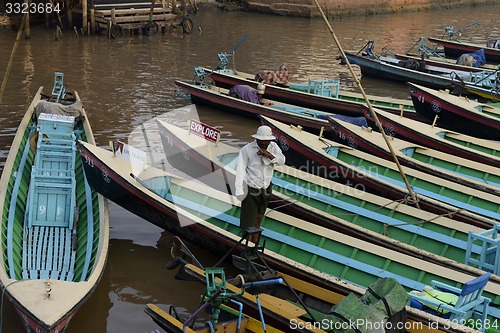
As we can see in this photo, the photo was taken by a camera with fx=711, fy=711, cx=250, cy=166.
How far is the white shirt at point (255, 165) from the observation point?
8359 millimetres

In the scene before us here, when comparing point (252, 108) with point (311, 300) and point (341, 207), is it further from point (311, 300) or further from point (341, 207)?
point (311, 300)

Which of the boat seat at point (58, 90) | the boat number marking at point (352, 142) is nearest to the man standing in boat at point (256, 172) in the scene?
the boat number marking at point (352, 142)

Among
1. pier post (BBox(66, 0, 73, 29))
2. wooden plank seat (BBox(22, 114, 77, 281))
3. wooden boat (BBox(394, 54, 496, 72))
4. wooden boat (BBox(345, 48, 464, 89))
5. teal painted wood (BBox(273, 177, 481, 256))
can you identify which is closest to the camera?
wooden plank seat (BBox(22, 114, 77, 281))

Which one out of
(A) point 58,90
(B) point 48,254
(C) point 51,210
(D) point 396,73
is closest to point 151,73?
(A) point 58,90

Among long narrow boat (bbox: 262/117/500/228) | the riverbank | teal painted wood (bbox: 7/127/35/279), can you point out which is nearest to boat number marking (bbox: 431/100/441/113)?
long narrow boat (bbox: 262/117/500/228)

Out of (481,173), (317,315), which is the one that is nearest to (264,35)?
(481,173)

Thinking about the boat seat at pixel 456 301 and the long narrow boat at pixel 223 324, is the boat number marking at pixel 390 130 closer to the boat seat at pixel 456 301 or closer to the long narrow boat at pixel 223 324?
the boat seat at pixel 456 301

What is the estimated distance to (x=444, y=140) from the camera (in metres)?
12.7

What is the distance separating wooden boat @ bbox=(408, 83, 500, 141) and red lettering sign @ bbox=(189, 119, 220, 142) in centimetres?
570

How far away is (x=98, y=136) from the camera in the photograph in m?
15.0

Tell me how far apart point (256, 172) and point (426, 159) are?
15.1 feet

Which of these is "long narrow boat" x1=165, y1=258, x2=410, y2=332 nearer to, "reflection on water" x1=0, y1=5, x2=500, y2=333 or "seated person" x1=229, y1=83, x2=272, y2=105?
"reflection on water" x1=0, y1=5, x2=500, y2=333

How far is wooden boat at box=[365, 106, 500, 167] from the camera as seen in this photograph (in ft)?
40.3

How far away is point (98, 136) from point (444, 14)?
26.8m
